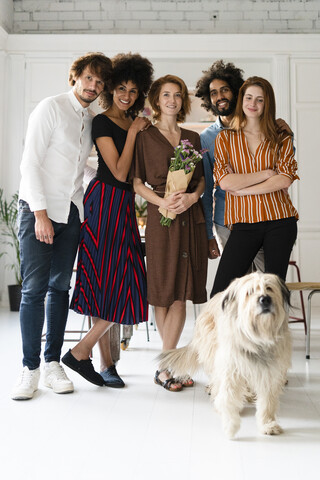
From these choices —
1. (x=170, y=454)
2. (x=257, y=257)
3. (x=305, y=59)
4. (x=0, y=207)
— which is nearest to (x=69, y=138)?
(x=257, y=257)

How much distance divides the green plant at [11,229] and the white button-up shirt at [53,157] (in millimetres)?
3271

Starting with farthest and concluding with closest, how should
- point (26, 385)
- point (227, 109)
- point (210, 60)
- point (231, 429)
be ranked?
point (210, 60) < point (227, 109) < point (26, 385) < point (231, 429)

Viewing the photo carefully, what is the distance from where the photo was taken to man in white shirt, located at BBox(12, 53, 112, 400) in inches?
89.4

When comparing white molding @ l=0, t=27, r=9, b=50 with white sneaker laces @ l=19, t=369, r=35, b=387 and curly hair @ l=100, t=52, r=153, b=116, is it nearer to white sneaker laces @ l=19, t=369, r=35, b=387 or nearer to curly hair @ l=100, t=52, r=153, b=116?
curly hair @ l=100, t=52, r=153, b=116

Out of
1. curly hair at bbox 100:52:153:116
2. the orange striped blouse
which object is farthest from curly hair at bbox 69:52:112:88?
the orange striped blouse

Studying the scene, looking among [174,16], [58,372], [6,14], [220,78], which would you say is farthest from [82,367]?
[6,14]

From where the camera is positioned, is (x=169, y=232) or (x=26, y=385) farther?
(x=169, y=232)

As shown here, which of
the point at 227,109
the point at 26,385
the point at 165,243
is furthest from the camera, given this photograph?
the point at 227,109

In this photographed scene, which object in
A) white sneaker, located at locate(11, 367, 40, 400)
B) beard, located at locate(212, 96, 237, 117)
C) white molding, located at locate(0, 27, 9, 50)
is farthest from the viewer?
white molding, located at locate(0, 27, 9, 50)

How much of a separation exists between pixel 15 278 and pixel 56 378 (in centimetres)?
360

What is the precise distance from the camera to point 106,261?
8.07 feet

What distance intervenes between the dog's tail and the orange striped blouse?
68cm

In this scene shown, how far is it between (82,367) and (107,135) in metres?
1.18

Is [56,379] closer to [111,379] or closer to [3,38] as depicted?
[111,379]
